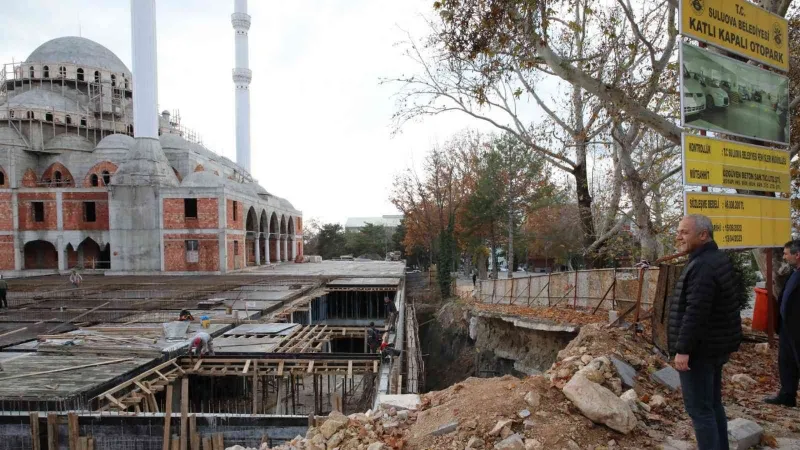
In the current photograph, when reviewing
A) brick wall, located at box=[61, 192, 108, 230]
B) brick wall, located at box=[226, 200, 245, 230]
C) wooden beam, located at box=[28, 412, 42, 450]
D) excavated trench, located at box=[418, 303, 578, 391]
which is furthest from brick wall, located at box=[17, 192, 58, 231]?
wooden beam, located at box=[28, 412, 42, 450]

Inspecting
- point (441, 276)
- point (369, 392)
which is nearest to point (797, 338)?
point (369, 392)

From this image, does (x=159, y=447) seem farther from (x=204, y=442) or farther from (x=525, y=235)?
(x=525, y=235)

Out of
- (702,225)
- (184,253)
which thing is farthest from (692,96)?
(184,253)

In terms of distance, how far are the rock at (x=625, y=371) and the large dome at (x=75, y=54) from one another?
55.3m

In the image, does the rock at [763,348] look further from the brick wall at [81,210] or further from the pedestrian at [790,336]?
the brick wall at [81,210]

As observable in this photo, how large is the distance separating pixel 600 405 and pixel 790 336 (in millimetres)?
2205

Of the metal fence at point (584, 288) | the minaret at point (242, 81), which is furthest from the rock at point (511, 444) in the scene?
the minaret at point (242, 81)

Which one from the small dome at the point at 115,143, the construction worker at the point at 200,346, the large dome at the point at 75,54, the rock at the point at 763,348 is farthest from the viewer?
the large dome at the point at 75,54

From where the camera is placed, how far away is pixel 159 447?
307 inches

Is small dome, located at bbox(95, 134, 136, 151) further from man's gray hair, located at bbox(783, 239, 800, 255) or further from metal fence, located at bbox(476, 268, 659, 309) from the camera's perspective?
man's gray hair, located at bbox(783, 239, 800, 255)

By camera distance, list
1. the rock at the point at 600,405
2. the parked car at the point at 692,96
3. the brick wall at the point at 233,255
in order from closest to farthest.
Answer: the rock at the point at 600,405 < the parked car at the point at 692,96 < the brick wall at the point at 233,255

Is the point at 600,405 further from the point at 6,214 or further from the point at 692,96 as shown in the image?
the point at 6,214

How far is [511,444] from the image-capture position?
3932mm

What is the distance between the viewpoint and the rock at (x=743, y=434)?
3.90m
